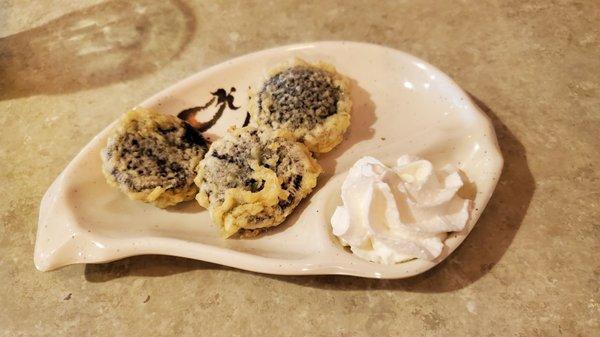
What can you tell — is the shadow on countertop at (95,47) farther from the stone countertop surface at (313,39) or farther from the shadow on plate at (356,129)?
the shadow on plate at (356,129)

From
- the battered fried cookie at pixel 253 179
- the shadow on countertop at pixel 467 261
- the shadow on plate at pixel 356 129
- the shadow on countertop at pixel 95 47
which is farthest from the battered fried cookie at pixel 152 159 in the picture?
the shadow on countertop at pixel 95 47

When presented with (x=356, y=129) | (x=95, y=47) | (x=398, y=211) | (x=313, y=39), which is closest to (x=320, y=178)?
(x=356, y=129)

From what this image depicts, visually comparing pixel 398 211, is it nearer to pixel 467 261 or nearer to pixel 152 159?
pixel 467 261

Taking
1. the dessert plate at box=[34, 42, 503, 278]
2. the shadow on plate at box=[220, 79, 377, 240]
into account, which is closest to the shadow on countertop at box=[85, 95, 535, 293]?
the dessert plate at box=[34, 42, 503, 278]

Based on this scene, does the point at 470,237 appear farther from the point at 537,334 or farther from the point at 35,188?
the point at 35,188

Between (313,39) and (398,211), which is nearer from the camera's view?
(398,211)

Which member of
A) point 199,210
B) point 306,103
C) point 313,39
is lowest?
point 199,210
